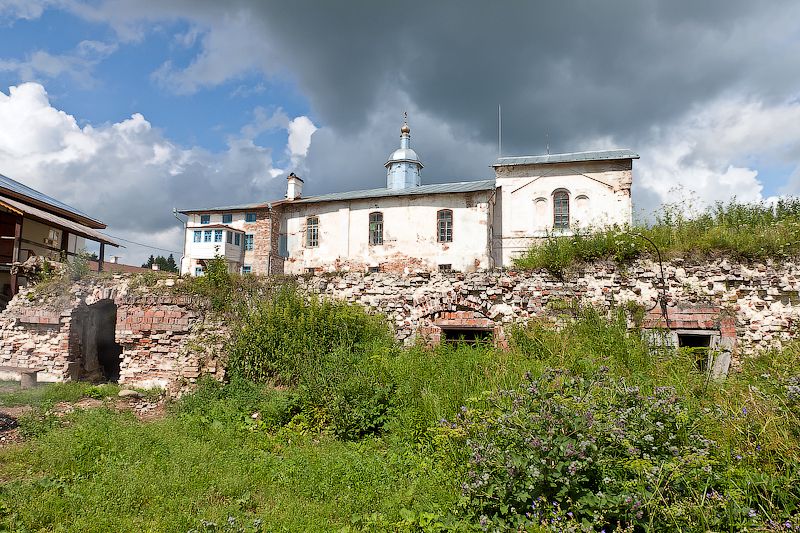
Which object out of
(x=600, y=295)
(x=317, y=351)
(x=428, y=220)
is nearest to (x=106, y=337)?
(x=317, y=351)

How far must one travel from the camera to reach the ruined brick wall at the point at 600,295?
24.8 feet

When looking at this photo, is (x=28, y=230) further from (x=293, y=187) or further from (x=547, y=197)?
(x=547, y=197)

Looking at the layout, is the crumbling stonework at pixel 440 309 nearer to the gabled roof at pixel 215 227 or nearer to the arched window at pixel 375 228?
the arched window at pixel 375 228

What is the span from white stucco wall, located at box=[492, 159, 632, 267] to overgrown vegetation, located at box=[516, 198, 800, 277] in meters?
10.5

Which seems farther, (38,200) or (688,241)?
(38,200)

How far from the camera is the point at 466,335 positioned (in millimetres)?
8711

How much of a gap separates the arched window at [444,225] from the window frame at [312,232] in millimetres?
7002

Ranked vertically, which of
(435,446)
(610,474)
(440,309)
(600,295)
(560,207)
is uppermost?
(560,207)

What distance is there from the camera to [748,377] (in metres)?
5.88

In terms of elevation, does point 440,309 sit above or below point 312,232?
below

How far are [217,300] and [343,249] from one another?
575 inches

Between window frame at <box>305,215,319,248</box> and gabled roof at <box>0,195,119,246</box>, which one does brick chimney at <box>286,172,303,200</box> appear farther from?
gabled roof at <box>0,195,119,246</box>

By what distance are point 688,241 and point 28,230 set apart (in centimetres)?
2174

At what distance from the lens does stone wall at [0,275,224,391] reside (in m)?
8.77
